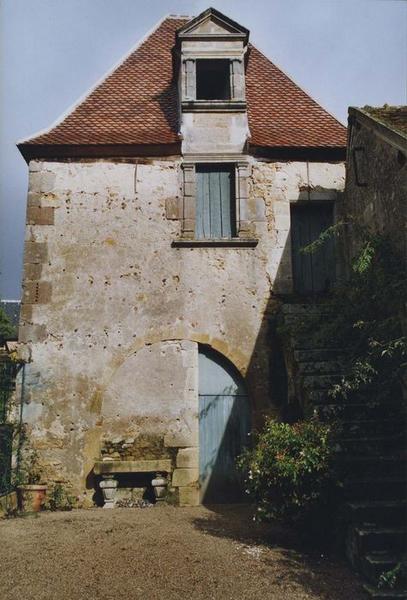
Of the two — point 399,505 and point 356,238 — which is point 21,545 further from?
point 356,238

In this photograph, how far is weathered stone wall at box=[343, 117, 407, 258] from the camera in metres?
5.74

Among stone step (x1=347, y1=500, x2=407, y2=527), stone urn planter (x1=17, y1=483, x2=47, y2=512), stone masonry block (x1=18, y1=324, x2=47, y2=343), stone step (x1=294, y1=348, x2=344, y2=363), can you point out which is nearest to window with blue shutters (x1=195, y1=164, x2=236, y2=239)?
stone step (x1=294, y1=348, x2=344, y2=363)

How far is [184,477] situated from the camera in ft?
24.2

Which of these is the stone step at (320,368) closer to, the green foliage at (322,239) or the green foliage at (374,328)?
the green foliage at (374,328)

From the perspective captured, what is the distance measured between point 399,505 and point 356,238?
3.86 metres

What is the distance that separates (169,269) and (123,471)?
299cm

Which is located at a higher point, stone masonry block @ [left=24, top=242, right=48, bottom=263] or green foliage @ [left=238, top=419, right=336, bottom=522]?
stone masonry block @ [left=24, top=242, right=48, bottom=263]

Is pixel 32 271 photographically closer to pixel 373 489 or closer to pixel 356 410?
pixel 356 410

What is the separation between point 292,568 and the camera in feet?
14.4

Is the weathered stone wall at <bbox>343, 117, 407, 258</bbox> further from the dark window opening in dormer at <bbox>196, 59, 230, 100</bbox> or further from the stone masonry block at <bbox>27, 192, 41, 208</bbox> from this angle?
the stone masonry block at <bbox>27, 192, 41, 208</bbox>

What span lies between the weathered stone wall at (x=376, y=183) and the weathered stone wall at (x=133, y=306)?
1238 mm

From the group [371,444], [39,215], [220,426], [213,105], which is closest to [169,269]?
[39,215]

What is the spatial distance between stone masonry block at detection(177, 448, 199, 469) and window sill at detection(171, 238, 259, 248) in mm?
3033

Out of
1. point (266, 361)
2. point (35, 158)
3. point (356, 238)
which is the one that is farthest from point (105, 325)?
point (356, 238)
